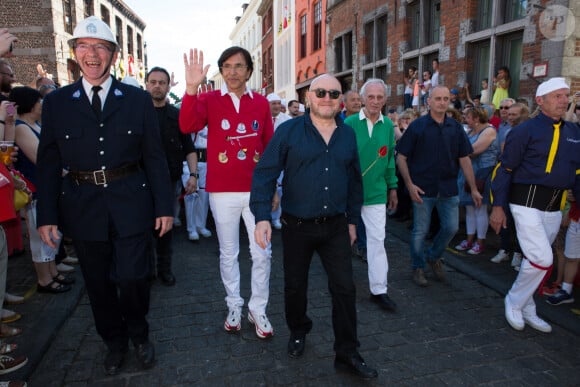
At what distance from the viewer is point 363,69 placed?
16.7 meters

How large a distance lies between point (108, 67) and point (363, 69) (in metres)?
14.9

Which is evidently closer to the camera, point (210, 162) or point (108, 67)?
point (108, 67)

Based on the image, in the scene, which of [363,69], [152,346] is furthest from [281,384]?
[363,69]

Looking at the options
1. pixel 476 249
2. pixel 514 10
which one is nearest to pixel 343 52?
pixel 514 10

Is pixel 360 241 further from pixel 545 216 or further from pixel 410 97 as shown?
pixel 410 97

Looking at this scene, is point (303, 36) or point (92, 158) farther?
point (303, 36)

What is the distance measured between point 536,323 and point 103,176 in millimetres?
3739

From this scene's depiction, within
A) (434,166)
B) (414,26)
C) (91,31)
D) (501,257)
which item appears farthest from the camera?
(414,26)

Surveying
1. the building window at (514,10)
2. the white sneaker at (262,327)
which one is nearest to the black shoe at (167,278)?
the white sneaker at (262,327)

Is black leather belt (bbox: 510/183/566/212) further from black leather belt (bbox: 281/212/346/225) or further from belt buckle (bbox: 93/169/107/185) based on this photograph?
belt buckle (bbox: 93/169/107/185)

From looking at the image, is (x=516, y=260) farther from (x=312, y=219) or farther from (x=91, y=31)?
(x=91, y=31)

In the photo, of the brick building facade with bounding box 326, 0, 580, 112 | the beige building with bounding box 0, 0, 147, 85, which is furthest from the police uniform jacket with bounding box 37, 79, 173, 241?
the beige building with bounding box 0, 0, 147, 85

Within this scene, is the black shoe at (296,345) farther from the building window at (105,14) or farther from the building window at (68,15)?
the building window at (105,14)

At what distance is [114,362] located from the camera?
121 inches
